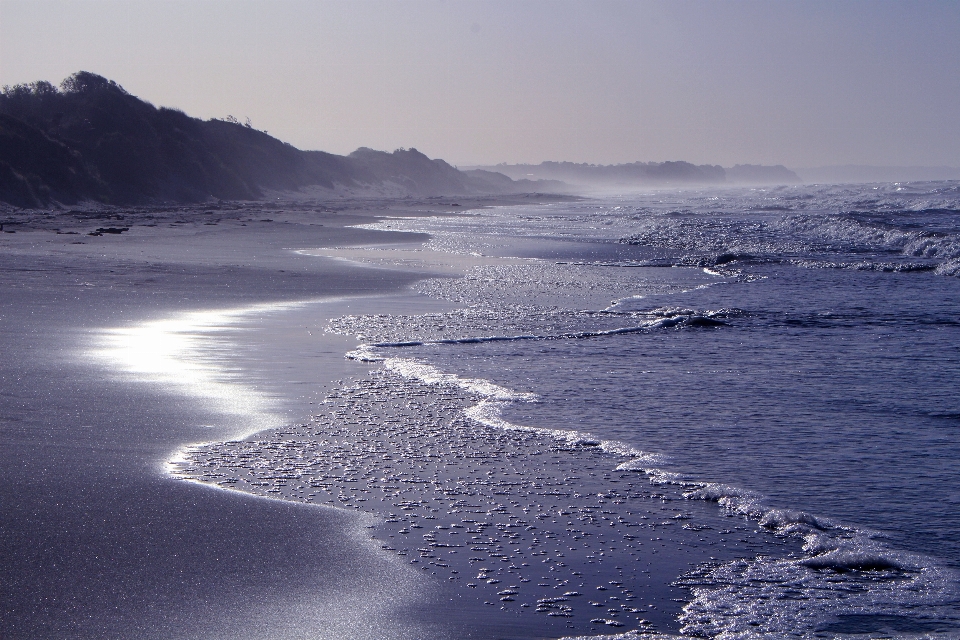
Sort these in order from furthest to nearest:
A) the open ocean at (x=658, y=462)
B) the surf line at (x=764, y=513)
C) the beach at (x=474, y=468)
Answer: the surf line at (x=764, y=513), the open ocean at (x=658, y=462), the beach at (x=474, y=468)

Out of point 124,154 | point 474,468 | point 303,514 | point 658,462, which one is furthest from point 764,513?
point 124,154

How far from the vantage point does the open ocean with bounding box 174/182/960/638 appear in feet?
11.1

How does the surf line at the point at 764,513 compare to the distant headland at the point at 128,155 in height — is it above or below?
below

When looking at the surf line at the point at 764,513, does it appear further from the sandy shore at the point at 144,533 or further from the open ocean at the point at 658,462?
the sandy shore at the point at 144,533

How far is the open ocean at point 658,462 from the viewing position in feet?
11.1

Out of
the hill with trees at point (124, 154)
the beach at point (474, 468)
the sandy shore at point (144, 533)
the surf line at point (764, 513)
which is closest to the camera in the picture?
the sandy shore at point (144, 533)

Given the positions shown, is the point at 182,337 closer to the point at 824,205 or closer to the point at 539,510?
the point at 539,510

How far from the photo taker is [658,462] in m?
4.94

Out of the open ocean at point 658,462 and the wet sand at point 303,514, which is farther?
the open ocean at point 658,462

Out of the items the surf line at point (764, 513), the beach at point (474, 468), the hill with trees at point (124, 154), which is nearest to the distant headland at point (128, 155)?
the hill with trees at point (124, 154)

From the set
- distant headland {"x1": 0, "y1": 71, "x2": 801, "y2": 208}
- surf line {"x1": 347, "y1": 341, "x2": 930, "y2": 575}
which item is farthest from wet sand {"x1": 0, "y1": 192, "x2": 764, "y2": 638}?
distant headland {"x1": 0, "y1": 71, "x2": 801, "y2": 208}

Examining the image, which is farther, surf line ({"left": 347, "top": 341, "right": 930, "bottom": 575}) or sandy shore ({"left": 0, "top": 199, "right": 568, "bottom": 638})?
surf line ({"left": 347, "top": 341, "right": 930, "bottom": 575})

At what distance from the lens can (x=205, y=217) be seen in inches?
1280

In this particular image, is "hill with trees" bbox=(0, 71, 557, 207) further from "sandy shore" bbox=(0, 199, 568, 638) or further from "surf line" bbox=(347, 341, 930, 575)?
"surf line" bbox=(347, 341, 930, 575)
